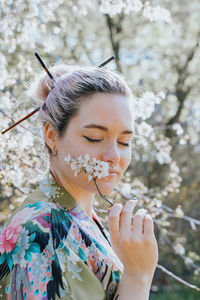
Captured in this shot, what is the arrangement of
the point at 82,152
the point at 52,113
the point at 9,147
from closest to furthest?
the point at 82,152, the point at 52,113, the point at 9,147

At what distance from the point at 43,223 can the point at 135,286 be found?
13.2 inches

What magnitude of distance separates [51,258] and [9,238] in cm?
17

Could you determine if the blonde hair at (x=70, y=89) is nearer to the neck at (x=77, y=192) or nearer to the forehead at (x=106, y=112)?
the forehead at (x=106, y=112)

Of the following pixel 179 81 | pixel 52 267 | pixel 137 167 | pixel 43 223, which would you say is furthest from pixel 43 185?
pixel 179 81

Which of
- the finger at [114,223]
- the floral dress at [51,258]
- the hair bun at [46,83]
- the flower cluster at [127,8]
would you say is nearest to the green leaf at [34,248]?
the floral dress at [51,258]

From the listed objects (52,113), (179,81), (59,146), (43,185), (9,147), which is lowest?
(43,185)

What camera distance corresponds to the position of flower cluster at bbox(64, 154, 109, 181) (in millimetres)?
1316

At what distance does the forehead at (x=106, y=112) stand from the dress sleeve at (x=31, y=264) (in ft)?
1.18

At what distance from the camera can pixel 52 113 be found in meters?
1.46

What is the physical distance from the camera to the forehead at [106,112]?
1.34m

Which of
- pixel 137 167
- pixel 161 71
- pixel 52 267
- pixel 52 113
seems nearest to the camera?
pixel 52 267

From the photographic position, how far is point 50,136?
1.47 m

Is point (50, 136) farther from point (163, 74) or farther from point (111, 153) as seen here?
point (163, 74)

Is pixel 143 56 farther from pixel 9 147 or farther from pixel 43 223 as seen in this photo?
pixel 43 223
